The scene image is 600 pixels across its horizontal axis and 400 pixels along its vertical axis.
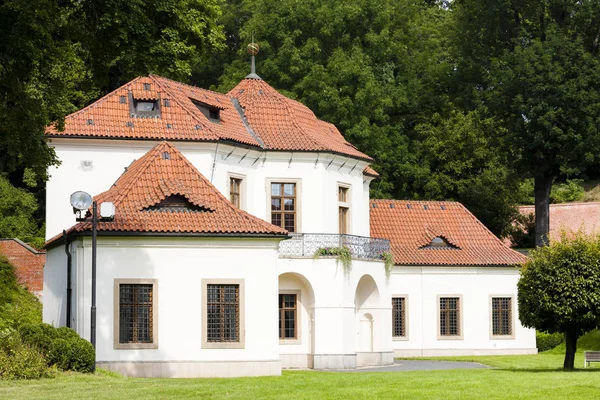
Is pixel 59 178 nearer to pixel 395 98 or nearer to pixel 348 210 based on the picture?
pixel 348 210

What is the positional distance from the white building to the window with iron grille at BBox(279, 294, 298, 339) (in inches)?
1.8

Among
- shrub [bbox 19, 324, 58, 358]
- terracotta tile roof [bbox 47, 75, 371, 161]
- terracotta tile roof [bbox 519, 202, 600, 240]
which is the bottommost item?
shrub [bbox 19, 324, 58, 358]

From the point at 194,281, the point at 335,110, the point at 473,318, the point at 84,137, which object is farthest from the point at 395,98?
the point at 194,281

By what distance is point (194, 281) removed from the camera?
105 ft

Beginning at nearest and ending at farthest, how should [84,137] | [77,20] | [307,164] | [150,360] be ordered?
[77,20], [150,360], [84,137], [307,164]

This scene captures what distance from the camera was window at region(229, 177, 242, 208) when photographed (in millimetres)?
39312

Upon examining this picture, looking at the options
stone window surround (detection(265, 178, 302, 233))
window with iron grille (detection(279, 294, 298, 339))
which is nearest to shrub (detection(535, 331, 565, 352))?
window with iron grille (detection(279, 294, 298, 339))

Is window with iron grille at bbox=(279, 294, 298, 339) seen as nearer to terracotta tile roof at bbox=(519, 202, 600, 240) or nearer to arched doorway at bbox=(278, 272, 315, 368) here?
arched doorway at bbox=(278, 272, 315, 368)

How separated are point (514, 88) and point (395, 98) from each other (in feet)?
22.6

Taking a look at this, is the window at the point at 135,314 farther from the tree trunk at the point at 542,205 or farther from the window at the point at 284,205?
the tree trunk at the point at 542,205

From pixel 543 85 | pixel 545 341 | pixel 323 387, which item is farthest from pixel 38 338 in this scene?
pixel 543 85

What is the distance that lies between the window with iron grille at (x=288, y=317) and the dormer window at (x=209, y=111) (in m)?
6.59

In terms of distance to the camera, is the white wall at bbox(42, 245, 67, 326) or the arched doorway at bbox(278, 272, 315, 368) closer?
the white wall at bbox(42, 245, 67, 326)

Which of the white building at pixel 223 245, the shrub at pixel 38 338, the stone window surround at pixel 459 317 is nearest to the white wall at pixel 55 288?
the white building at pixel 223 245
